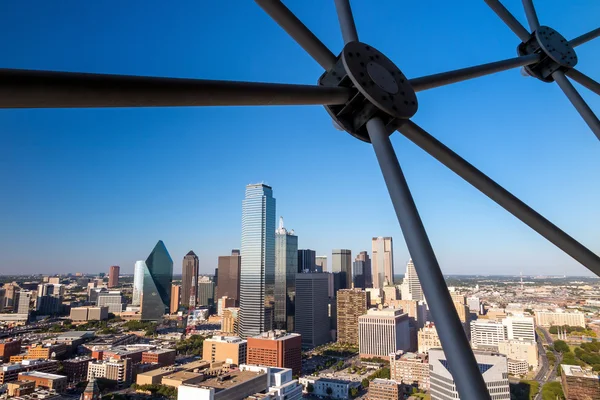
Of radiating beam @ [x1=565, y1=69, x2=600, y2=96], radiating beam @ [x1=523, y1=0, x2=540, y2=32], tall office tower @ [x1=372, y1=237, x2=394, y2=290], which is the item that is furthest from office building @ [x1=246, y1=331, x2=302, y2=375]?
tall office tower @ [x1=372, y1=237, x2=394, y2=290]

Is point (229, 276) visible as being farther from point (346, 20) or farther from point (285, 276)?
point (346, 20)

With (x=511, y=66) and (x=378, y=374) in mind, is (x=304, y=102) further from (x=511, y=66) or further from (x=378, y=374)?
(x=378, y=374)

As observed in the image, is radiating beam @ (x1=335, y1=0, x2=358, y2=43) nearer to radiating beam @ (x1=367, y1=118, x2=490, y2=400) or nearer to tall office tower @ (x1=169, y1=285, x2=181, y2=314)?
radiating beam @ (x1=367, y1=118, x2=490, y2=400)

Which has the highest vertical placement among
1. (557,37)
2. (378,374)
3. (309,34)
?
(557,37)

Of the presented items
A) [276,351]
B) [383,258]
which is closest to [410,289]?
[383,258]

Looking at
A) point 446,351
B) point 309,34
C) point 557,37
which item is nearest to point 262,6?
point 309,34

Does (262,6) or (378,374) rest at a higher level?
(262,6)

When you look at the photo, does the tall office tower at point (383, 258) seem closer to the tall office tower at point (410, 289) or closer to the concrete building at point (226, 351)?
the tall office tower at point (410, 289)
